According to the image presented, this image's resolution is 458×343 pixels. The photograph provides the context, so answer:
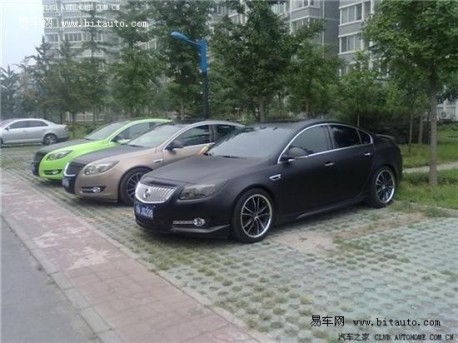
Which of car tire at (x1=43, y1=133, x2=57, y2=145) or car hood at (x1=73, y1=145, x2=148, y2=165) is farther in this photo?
car tire at (x1=43, y1=133, x2=57, y2=145)

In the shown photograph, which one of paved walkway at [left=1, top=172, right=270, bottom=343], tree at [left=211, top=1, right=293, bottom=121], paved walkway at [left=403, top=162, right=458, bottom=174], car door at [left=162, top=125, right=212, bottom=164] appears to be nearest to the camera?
paved walkway at [left=1, top=172, right=270, bottom=343]

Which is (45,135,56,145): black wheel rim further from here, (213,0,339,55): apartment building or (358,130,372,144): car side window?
(213,0,339,55): apartment building

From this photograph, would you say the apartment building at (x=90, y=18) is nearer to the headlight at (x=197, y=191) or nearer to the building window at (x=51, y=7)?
the building window at (x=51, y=7)

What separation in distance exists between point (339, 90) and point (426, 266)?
12345mm

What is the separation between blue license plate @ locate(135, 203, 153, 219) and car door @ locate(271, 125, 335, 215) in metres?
1.64

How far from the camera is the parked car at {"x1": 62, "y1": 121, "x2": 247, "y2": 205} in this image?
833cm

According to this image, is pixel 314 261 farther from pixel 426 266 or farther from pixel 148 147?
pixel 148 147

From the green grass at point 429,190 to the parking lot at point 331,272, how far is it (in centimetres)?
57

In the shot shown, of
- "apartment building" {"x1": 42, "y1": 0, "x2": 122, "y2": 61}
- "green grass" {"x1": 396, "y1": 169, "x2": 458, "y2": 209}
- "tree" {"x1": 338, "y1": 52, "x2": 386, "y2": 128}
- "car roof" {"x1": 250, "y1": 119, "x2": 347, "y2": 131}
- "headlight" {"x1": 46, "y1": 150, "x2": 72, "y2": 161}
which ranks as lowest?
"green grass" {"x1": 396, "y1": 169, "x2": 458, "y2": 209}

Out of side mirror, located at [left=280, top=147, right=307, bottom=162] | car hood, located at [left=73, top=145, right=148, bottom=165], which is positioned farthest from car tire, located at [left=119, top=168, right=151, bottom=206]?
side mirror, located at [left=280, top=147, right=307, bottom=162]

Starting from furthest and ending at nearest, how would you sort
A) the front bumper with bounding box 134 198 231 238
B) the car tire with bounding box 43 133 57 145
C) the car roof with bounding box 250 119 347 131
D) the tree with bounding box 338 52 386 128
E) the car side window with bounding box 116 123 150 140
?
1. the car tire with bounding box 43 133 57 145
2. the tree with bounding box 338 52 386 128
3. the car side window with bounding box 116 123 150 140
4. the car roof with bounding box 250 119 347 131
5. the front bumper with bounding box 134 198 231 238

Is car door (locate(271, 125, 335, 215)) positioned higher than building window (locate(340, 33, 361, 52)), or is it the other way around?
building window (locate(340, 33, 361, 52))

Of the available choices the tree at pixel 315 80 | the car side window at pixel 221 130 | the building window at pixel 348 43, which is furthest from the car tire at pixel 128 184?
the building window at pixel 348 43

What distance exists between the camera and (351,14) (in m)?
44.0
